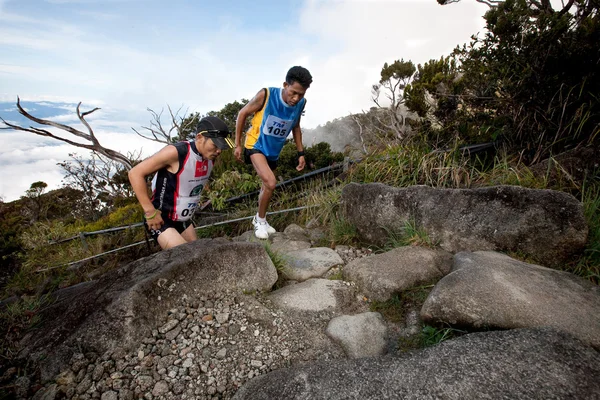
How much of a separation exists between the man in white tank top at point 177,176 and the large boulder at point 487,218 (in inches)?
69.8

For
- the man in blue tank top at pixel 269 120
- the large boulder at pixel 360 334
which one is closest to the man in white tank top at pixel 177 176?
the man in blue tank top at pixel 269 120

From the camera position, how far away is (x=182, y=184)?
309cm

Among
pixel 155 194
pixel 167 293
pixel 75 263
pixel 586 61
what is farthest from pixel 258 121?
pixel 75 263

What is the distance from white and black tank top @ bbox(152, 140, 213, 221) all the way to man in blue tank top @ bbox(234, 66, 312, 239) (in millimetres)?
606

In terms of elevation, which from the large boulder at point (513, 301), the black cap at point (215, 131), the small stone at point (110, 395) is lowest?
the large boulder at point (513, 301)

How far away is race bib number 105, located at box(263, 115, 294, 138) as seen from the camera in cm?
374

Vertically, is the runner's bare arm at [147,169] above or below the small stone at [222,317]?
above

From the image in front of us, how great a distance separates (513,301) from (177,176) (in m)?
2.88

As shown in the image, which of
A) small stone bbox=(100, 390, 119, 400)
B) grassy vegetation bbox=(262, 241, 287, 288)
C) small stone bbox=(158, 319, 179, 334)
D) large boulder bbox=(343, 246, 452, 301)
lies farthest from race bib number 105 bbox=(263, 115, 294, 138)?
small stone bbox=(100, 390, 119, 400)

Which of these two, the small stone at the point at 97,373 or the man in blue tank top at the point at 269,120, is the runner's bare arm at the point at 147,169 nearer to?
the man in blue tank top at the point at 269,120

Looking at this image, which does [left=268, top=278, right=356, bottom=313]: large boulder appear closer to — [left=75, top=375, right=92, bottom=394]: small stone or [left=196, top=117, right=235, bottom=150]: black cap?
[left=75, top=375, right=92, bottom=394]: small stone

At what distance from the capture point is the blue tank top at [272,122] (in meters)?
3.71

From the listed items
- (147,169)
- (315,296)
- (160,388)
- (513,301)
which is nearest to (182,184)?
(147,169)

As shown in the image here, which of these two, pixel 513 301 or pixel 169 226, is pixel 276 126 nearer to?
pixel 169 226
